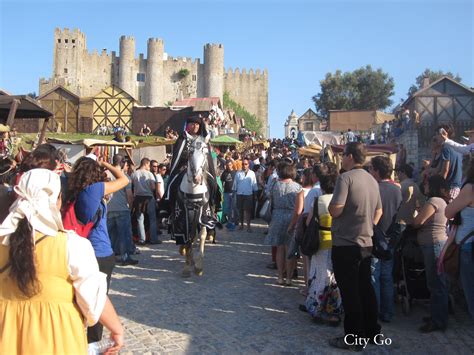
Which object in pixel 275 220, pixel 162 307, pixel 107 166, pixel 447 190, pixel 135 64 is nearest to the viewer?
pixel 107 166

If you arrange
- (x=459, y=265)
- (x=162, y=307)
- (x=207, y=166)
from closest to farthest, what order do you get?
1. (x=459, y=265)
2. (x=162, y=307)
3. (x=207, y=166)

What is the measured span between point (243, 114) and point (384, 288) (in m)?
73.5

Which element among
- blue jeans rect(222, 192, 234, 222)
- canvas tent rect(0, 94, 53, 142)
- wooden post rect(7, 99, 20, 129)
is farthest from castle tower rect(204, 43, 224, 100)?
wooden post rect(7, 99, 20, 129)

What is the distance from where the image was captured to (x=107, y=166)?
4.60 m

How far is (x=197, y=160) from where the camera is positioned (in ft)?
24.8

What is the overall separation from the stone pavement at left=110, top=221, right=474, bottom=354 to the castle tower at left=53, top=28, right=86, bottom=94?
242 ft

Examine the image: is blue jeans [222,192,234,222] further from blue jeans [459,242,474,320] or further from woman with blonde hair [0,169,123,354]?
woman with blonde hair [0,169,123,354]

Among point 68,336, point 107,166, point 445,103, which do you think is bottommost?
point 68,336

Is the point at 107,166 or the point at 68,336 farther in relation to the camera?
the point at 107,166

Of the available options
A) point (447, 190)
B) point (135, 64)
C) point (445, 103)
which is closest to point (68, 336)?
point (447, 190)

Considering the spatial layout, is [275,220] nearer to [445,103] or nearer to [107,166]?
[107,166]

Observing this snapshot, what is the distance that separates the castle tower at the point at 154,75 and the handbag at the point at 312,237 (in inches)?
2912

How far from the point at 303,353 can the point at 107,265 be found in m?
2.13

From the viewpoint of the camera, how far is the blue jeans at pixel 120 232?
8852mm
